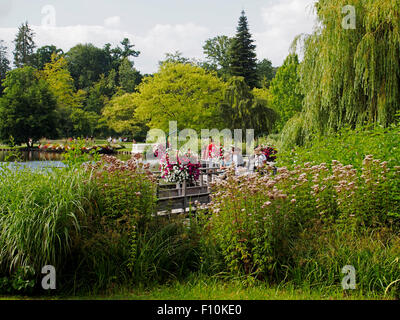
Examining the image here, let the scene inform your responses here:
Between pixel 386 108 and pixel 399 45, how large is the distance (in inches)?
58.6

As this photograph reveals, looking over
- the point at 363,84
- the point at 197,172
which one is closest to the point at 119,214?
the point at 197,172

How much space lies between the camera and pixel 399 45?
819 cm

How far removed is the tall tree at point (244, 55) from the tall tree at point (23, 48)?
29.7 metres

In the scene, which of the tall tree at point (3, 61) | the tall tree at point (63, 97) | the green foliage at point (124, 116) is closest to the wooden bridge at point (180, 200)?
the green foliage at point (124, 116)

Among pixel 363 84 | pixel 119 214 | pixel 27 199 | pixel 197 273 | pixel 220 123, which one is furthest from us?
pixel 220 123

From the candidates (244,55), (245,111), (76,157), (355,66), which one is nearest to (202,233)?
(76,157)

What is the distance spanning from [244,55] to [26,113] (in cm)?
2479

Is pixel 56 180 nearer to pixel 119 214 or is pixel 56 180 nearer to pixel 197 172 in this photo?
pixel 119 214

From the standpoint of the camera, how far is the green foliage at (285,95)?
2912 cm

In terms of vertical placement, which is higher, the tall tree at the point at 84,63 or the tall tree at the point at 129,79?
the tall tree at the point at 84,63

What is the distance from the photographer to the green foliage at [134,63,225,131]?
26.6 meters

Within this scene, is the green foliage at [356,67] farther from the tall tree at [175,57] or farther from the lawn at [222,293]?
the tall tree at [175,57]

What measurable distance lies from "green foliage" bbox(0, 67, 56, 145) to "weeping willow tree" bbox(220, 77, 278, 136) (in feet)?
62.4

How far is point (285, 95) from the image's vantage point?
3041cm
